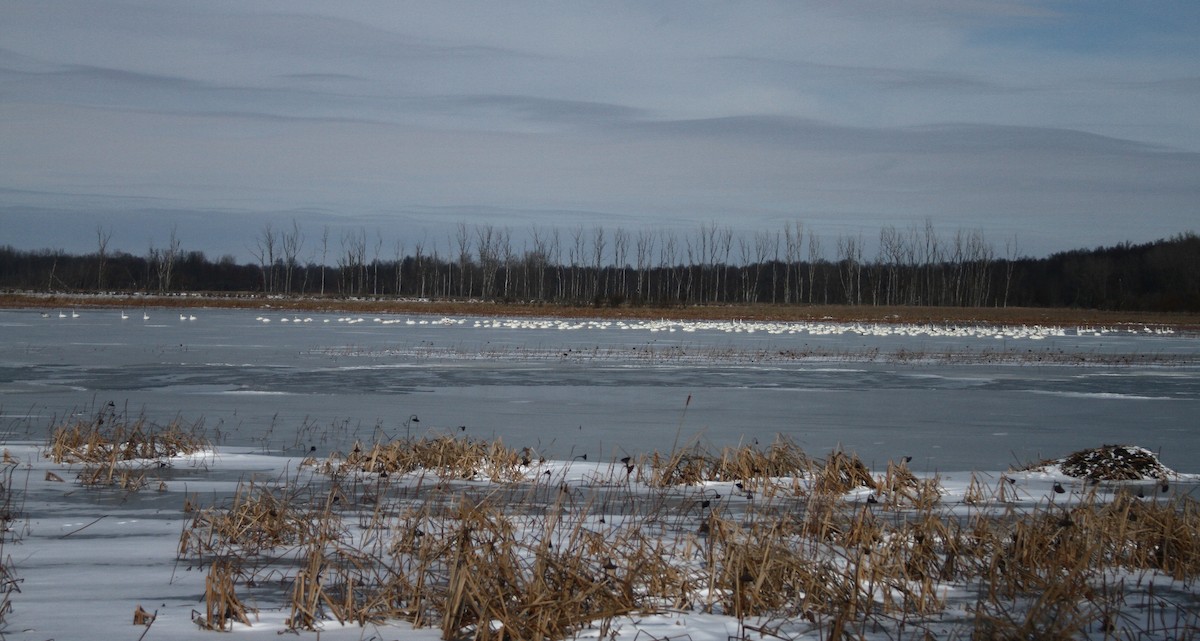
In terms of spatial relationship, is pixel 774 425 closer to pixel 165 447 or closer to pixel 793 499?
pixel 793 499

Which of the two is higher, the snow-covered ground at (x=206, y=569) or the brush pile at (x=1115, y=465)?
the brush pile at (x=1115, y=465)

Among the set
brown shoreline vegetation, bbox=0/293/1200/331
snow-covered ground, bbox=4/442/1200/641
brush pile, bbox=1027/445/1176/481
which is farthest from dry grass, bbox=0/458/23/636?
brown shoreline vegetation, bbox=0/293/1200/331

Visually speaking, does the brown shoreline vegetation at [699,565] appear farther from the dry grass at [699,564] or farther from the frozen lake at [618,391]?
the frozen lake at [618,391]

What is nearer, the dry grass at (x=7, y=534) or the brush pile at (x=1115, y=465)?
the dry grass at (x=7, y=534)

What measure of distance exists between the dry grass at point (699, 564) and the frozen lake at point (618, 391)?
2.80 metres

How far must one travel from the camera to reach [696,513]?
25.0 feet

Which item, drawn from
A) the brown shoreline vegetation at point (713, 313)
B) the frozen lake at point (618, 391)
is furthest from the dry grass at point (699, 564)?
the brown shoreline vegetation at point (713, 313)

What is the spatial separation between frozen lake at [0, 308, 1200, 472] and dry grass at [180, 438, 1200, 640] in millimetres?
2802

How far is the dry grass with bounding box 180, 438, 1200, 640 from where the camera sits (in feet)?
15.5

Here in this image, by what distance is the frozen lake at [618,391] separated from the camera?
1228cm

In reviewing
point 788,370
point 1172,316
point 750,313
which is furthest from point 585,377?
point 1172,316

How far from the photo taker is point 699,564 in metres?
5.78

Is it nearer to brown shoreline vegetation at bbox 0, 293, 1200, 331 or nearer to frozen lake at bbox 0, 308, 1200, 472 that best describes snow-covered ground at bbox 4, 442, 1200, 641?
frozen lake at bbox 0, 308, 1200, 472

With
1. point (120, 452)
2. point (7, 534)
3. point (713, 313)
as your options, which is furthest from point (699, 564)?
point (713, 313)
